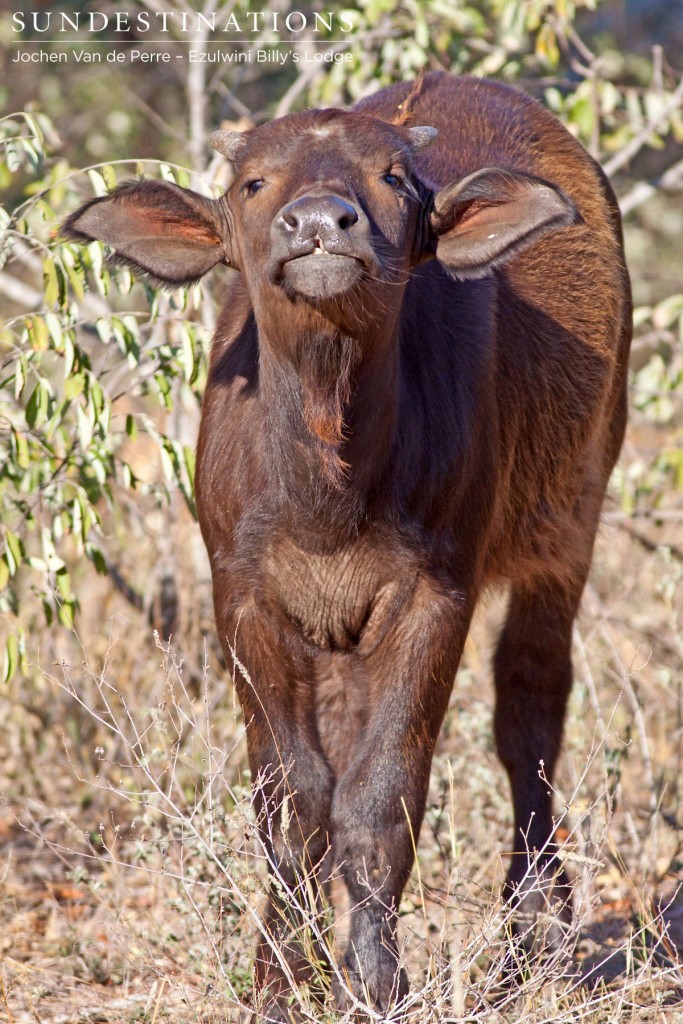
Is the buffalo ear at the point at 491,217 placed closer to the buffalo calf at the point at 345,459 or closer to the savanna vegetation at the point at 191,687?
the buffalo calf at the point at 345,459

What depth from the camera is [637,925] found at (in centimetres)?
518

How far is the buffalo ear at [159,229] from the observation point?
417 centimetres

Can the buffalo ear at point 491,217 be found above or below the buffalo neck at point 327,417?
above

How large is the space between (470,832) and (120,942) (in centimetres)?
204

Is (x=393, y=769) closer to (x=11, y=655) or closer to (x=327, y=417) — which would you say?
(x=327, y=417)

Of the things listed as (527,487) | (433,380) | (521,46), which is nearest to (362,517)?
(433,380)

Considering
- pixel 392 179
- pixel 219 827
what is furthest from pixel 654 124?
pixel 219 827

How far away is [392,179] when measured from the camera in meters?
3.94

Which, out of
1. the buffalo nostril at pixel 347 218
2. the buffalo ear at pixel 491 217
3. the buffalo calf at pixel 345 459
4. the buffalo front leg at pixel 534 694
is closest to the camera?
the buffalo nostril at pixel 347 218

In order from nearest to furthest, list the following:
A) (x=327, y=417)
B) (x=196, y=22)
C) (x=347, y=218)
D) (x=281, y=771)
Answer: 1. (x=347, y=218)
2. (x=327, y=417)
3. (x=281, y=771)
4. (x=196, y=22)

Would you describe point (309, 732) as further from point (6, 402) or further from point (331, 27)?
point (331, 27)

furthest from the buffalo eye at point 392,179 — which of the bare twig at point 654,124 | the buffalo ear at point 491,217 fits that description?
the bare twig at point 654,124

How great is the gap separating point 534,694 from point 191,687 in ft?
6.50

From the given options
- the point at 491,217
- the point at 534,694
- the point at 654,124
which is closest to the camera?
the point at 491,217
